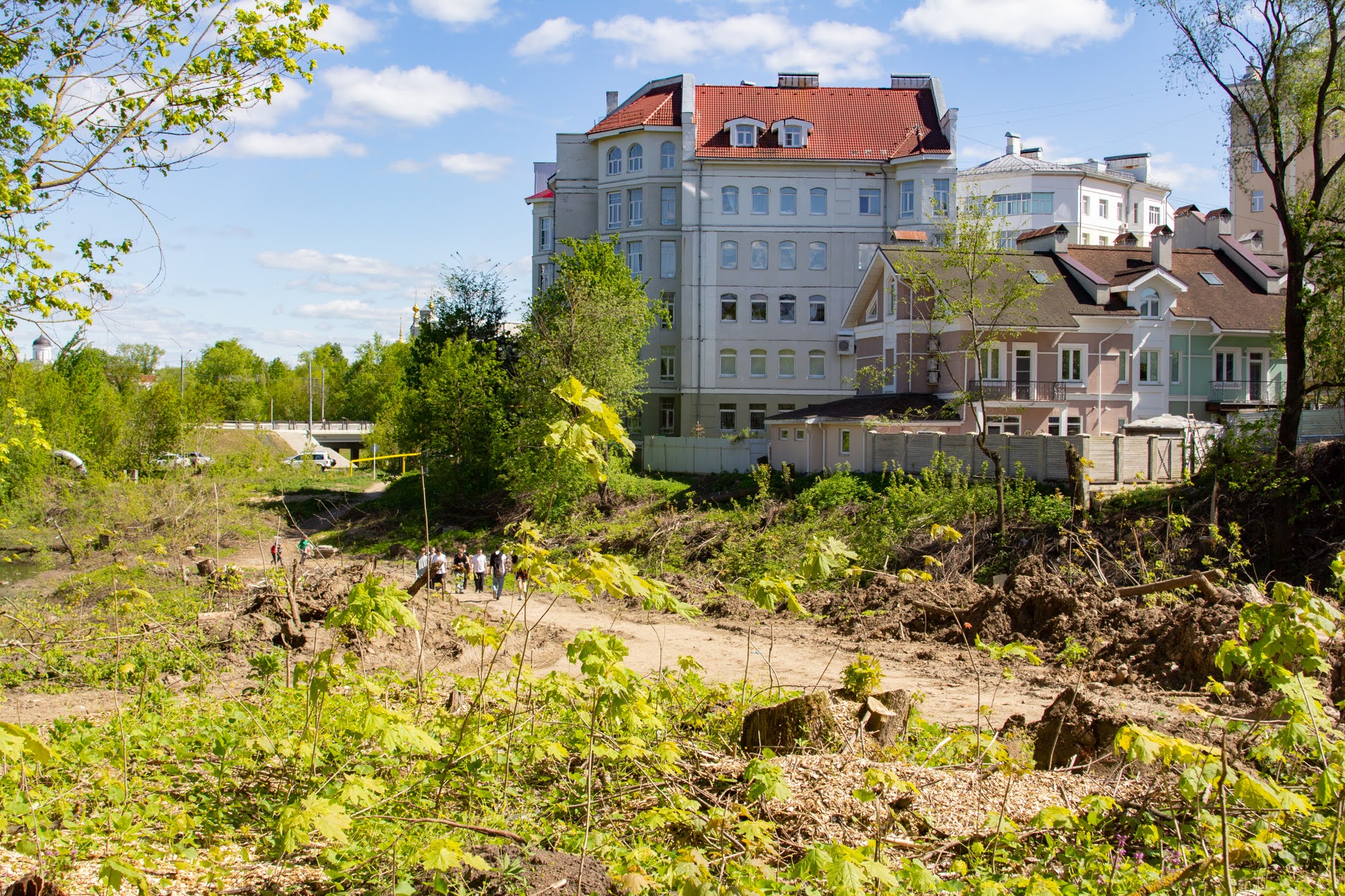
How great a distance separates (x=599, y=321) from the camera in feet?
122

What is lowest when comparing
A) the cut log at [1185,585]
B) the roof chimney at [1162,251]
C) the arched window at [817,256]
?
the cut log at [1185,585]

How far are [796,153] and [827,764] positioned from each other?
44.6 metres

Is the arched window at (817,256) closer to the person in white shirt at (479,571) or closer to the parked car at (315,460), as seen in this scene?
the person in white shirt at (479,571)

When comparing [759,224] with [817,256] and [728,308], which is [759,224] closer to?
[817,256]

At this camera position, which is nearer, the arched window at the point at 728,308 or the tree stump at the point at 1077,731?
the tree stump at the point at 1077,731

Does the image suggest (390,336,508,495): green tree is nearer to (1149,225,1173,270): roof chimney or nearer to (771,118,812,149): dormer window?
(771,118,812,149): dormer window

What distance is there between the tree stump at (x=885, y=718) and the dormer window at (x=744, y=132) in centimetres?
4381

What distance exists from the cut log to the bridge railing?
85.7 meters

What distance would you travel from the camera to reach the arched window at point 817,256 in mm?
49219

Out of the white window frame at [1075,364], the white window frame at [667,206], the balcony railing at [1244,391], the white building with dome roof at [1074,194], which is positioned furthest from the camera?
the white building with dome roof at [1074,194]

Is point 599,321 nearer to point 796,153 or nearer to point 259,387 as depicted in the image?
point 796,153

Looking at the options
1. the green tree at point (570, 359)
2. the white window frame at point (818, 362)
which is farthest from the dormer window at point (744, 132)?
the green tree at point (570, 359)

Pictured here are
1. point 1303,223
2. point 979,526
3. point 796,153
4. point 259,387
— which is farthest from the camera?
point 259,387

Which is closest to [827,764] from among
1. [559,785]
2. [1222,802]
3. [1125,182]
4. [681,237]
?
[559,785]
